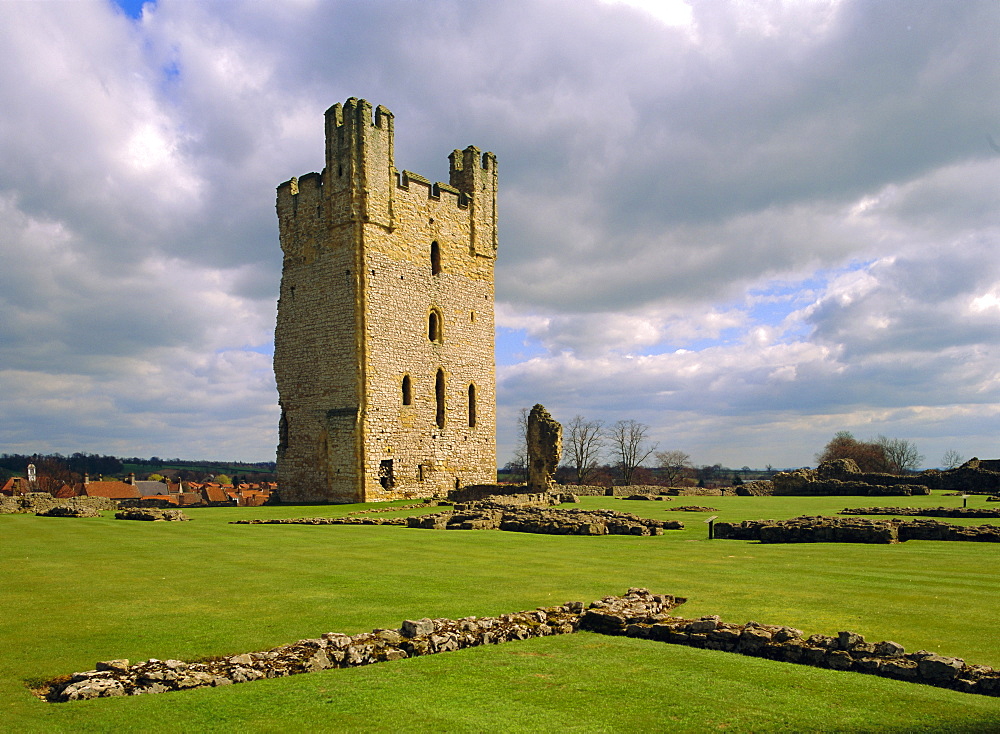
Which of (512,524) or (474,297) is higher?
(474,297)

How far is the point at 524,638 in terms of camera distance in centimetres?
641

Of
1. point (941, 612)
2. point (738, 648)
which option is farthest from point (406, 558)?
point (941, 612)

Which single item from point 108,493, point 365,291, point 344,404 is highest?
point 365,291

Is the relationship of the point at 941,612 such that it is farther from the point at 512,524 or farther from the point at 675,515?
the point at 675,515

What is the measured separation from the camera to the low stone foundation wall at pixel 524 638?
194 inches

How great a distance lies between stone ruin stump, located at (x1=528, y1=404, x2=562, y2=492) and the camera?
28.0 m

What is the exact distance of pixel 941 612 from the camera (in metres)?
7.02

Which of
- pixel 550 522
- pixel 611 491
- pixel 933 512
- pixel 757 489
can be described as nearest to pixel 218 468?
pixel 611 491

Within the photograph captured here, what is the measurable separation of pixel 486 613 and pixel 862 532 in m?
9.42

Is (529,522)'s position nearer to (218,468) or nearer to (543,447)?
(543,447)

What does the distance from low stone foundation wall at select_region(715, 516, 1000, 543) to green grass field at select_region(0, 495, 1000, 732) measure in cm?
75

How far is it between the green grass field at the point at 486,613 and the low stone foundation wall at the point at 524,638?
0.54 ft

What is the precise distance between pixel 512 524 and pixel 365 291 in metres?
14.8

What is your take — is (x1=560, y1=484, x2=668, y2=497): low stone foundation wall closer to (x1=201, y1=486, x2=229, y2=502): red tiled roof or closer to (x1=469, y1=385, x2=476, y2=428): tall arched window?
(x1=469, y1=385, x2=476, y2=428): tall arched window
